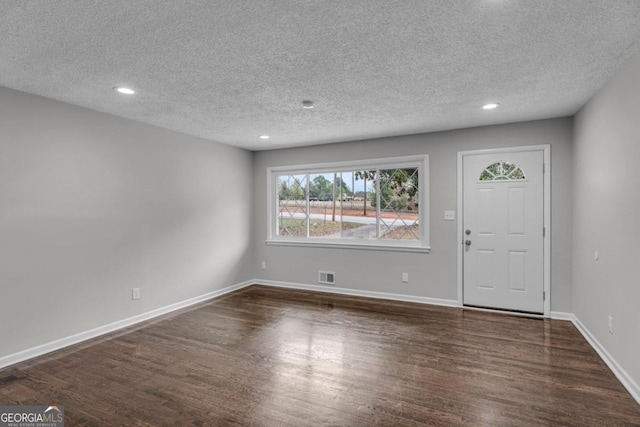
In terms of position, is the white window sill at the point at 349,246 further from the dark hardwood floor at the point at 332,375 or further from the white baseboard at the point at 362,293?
the dark hardwood floor at the point at 332,375

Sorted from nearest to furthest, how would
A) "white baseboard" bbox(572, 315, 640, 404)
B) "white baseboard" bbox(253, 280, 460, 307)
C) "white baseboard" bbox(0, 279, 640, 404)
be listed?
"white baseboard" bbox(572, 315, 640, 404)
"white baseboard" bbox(0, 279, 640, 404)
"white baseboard" bbox(253, 280, 460, 307)

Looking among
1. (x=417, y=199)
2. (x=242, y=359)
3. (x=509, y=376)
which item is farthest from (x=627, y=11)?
(x=242, y=359)

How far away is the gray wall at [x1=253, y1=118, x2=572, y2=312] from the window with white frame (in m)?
0.13

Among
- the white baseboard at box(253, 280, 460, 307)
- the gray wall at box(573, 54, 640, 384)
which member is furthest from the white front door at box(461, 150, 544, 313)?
the gray wall at box(573, 54, 640, 384)

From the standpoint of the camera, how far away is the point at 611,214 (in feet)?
8.85

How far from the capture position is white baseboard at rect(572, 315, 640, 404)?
227cm

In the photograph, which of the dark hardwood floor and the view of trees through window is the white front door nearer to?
the dark hardwood floor

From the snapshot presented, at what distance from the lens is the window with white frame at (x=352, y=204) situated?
186 inches

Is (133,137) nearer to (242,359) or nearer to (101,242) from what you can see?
(101,242)

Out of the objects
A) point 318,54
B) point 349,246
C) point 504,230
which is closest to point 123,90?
point 318,54

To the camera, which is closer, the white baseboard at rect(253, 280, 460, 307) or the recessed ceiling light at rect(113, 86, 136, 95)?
the recessed ceiling light at rect(113, 86, 136, 95)

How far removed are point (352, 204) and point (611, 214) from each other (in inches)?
123
